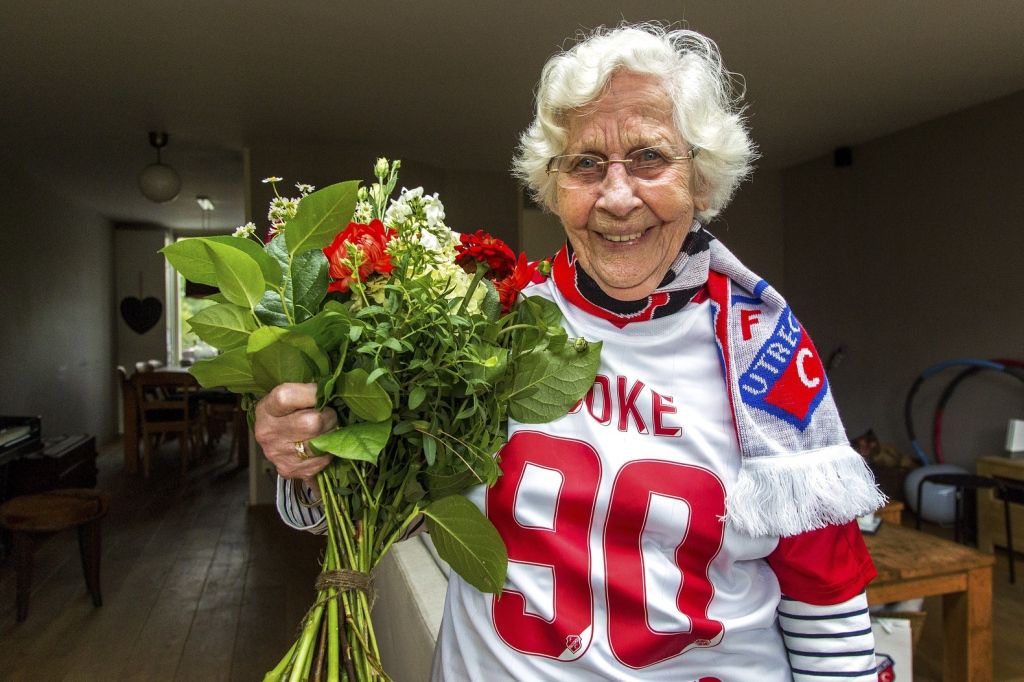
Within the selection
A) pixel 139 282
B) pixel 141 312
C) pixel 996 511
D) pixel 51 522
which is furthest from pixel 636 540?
pixel 139 282

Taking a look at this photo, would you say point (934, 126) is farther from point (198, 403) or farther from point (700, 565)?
point (198, 403)

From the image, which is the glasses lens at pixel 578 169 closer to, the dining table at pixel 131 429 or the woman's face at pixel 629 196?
the woman's face at pixel 629 196

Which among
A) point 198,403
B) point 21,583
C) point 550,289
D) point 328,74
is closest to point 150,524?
point 21,583

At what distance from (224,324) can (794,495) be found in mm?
733

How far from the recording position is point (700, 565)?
985mm

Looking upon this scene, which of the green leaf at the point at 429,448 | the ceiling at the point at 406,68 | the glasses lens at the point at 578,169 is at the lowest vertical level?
the green leaf at the point at 429,448

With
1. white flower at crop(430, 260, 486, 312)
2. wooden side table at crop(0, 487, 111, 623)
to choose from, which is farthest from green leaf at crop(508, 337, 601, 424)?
wooden side table at crop(0, 487, 111, 623)

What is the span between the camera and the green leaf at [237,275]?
0.76 m

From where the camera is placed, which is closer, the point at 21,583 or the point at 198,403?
the point at 21,583

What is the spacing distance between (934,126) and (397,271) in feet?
19.9

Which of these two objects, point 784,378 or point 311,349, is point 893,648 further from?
point 311,349

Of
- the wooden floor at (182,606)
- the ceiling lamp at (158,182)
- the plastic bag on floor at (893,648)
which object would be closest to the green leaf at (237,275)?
the plastic bag on floor at (893,648)

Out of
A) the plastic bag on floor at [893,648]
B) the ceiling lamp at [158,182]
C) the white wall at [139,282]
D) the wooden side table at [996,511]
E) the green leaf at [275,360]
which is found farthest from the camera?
the white wall at [139,282]

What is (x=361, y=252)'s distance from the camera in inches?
31.6
